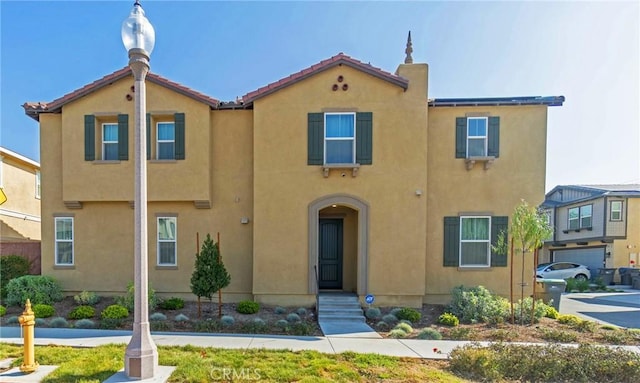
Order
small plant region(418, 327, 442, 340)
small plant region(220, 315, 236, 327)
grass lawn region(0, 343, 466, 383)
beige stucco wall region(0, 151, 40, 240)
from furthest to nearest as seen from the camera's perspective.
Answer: beige stucco wall region(0, 151, 40, 240) → small plant region(220, 315, 236, 327) → small plant region(418, 327, 442, 340) → grass lawn region(0, 343, 466, 383)

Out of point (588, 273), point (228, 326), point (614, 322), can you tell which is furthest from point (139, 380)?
point (588, 273)

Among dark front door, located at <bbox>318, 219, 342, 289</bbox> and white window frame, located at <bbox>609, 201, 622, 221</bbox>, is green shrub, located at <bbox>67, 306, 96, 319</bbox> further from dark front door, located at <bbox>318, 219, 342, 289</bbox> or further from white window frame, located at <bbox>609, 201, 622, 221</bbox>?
white window frame, located at <bbox>609, 201, 622, 221</bbox>

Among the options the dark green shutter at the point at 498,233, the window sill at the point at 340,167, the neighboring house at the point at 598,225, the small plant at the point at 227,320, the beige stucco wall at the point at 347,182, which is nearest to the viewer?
the small plant at the point at 227,320

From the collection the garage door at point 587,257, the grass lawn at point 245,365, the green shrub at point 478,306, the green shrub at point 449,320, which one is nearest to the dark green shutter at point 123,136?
the grass lawn at point 245,365

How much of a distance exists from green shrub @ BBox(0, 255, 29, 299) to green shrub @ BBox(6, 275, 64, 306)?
3.97ft

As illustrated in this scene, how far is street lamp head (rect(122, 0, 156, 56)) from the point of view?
14.4 feet

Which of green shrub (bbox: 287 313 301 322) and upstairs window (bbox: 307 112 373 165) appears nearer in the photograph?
green shrub (bbox: 287 313 301 322)

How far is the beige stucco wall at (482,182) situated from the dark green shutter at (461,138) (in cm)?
16

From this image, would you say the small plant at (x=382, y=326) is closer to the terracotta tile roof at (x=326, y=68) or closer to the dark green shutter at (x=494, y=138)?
the dark green shutter at (x=494, y=138)

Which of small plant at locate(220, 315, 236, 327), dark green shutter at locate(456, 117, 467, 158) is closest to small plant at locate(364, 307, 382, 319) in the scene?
small plant at locate(220, 315, 236, 327)

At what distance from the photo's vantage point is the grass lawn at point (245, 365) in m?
4.70

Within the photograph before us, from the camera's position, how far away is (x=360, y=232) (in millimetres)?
9430

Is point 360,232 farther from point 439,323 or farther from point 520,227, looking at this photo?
point 520,227

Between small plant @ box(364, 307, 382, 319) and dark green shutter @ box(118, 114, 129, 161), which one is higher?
dark green shutter @ box(118, 114, 129, 161)
